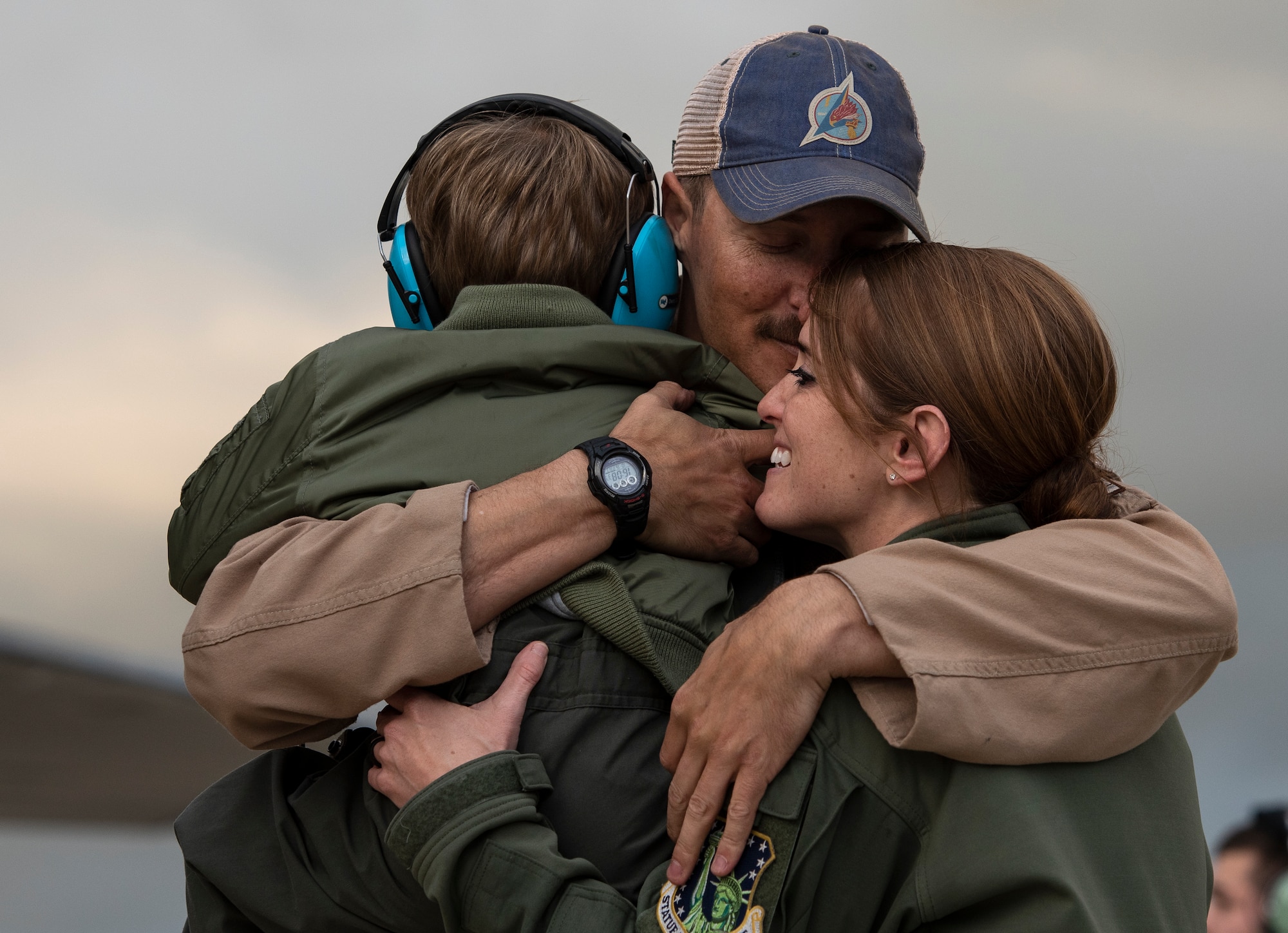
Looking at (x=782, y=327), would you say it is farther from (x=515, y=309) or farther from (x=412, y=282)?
(x=412, y=282)

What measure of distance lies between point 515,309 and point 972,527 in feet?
2.61

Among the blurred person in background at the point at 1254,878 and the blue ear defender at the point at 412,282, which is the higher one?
the blue ear defender at the point at 412,282

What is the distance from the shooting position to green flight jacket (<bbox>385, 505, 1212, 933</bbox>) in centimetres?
118

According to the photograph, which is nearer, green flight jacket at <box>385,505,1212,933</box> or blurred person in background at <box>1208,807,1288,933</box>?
green flight jacket at <box>385,505,1212,933</box>

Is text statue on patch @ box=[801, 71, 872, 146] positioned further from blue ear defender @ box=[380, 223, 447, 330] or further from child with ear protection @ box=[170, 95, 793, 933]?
blue ear defender @ box=[380, 223, 447, 330]

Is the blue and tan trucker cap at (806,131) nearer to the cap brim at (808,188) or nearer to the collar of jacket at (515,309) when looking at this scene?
the cap brim at (808,188)

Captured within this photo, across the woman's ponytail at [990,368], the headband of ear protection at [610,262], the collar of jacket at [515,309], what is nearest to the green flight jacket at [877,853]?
the woman's ponytail at [990,368]

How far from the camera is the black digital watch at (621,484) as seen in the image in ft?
4.98

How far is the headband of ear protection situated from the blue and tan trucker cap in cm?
17

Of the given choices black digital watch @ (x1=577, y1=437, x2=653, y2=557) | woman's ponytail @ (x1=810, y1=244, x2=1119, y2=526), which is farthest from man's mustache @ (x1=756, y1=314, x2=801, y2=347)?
black digital watch @ (x1=577, y1=437, x2=653, y2=557)

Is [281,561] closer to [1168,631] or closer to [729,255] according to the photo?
[729,255]

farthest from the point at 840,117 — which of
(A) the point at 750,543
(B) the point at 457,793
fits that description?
(B) the point at 457,793

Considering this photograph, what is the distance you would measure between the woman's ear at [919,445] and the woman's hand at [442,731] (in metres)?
0.58

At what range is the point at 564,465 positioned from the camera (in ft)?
5.13
